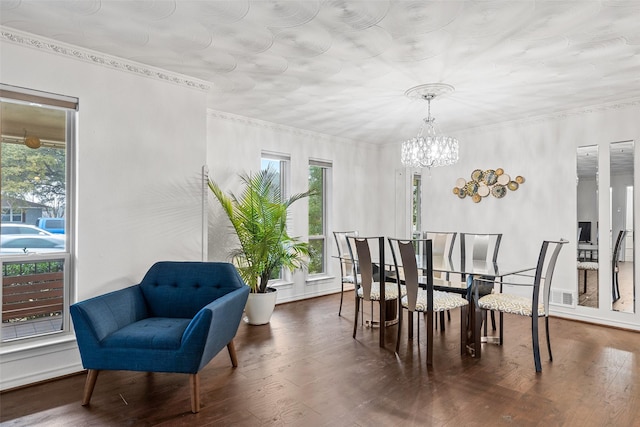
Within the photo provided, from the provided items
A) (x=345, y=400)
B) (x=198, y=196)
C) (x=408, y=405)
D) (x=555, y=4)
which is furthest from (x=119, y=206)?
(x=555, y=4)

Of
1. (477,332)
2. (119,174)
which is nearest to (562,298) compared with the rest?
(477,332)

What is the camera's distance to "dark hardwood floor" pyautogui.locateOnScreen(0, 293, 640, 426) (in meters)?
2.31

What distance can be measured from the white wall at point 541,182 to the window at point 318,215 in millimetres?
1858

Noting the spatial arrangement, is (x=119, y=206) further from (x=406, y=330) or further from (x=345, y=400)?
(x=406, y=330)

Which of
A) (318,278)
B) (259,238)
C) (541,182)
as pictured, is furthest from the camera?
(318,278)

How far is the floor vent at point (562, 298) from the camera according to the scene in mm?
4555

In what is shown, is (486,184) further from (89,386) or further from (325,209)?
(89,386)

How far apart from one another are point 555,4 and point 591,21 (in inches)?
16.3

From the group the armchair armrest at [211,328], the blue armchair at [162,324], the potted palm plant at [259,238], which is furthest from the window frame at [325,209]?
the armchair armrest at [211,328]

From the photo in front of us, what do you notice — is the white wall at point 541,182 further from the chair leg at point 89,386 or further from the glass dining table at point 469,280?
the chair leg at point 89,386

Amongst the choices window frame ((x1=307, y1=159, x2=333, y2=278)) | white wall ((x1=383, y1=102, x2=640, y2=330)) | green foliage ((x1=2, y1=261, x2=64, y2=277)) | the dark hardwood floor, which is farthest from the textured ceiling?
the dark hardwood floor

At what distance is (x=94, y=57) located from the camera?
3061 millimetres

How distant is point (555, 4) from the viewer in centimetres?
232

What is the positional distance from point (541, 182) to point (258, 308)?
3.85 metres
